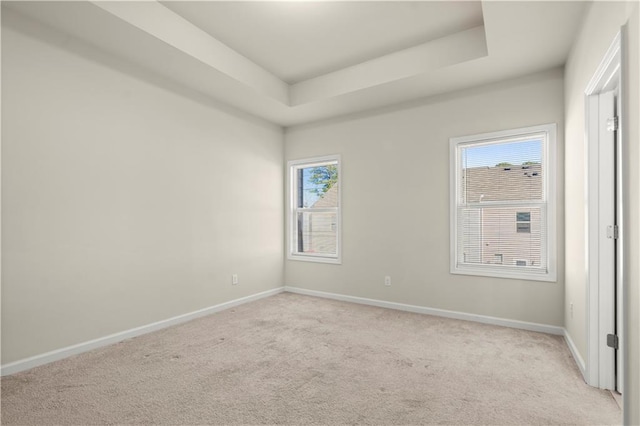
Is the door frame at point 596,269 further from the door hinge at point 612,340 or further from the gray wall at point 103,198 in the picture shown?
the gray wall at point 103,198

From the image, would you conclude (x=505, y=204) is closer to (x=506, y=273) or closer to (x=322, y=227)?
(x=506, y=273)

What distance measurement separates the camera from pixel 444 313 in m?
3.79

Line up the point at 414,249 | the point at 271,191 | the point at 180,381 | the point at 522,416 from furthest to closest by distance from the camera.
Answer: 1. the point at 271,191
2. the point at 414,249
3. the point at 180,381
4. the point at 522,416

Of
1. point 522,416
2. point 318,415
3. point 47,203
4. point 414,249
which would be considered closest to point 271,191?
point 414,249

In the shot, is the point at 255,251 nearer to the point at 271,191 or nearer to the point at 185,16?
the point at 271,191

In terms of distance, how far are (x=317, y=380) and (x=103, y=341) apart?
2.04 metres

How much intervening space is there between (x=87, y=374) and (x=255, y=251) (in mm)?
2463

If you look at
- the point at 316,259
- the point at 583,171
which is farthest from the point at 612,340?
the point at 316,259

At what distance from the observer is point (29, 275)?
2.47 meters

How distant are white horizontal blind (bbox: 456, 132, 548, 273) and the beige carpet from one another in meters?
0.78

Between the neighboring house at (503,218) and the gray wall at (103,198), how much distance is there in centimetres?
294

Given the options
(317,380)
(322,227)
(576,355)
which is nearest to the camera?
(317,380)

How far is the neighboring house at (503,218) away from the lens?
339 cm

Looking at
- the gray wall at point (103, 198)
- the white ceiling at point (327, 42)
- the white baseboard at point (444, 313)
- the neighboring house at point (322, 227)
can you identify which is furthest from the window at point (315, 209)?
the white ceiling at point (327, 42)
